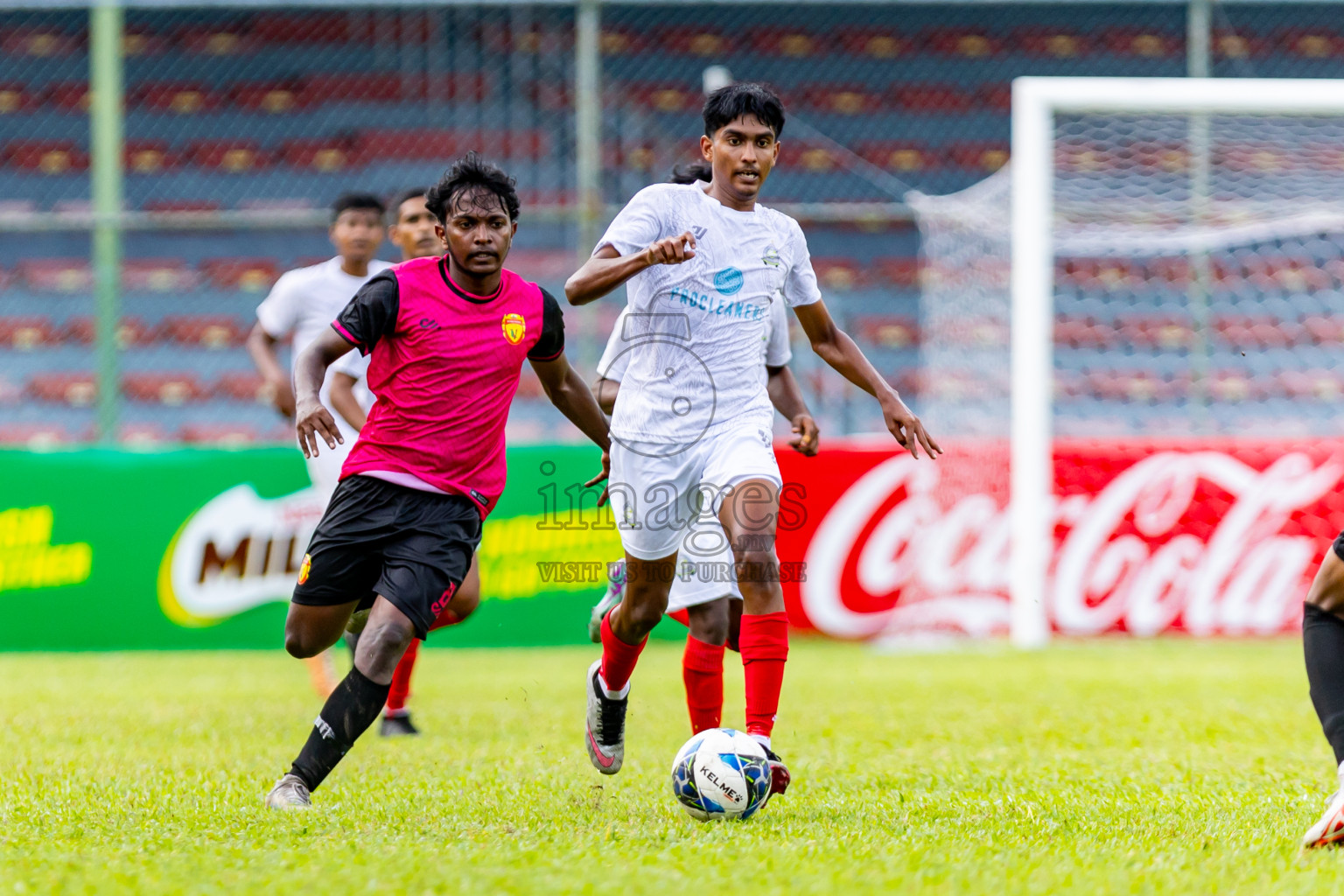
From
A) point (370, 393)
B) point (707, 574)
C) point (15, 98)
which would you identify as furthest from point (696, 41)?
point (707, 574)

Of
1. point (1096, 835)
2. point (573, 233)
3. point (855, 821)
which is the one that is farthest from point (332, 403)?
point (573, 233)

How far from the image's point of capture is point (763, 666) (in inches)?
170

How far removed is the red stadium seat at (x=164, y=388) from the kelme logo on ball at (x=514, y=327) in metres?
8.86

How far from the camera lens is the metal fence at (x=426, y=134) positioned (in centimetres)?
1180

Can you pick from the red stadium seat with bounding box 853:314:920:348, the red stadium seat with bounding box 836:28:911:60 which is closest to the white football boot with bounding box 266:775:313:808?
the red stadium seat with bounding box 853:314:920:348

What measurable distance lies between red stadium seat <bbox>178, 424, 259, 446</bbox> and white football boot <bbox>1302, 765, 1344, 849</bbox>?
9.99 m

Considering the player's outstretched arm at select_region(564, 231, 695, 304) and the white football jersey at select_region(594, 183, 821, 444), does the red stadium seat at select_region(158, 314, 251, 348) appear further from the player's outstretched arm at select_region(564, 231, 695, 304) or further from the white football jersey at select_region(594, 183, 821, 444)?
the player's outstretched arm at select_region(564, 231, 695, 304)

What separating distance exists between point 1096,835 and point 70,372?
1091 cm

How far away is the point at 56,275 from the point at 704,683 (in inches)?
427

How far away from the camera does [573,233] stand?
477 inches

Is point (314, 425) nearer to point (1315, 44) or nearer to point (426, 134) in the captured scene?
point (426, 134)

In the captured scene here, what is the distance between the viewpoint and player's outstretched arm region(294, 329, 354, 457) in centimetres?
Result: 403

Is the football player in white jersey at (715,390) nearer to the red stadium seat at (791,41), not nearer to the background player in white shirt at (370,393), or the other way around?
the background player in white shirt at (370,393)

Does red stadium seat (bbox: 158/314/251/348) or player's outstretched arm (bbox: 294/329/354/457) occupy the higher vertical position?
red stadium seat (bbox: 158/314/251/348)
